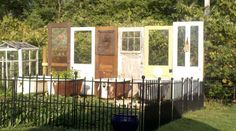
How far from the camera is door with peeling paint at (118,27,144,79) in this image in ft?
56.1

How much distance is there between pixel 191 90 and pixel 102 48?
5.82m

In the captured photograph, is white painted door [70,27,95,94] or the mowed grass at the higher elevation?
white painted door [70,27,95,94]

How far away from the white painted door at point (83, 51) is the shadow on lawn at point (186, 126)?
7.56 m

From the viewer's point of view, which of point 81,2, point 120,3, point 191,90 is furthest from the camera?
point 81,2

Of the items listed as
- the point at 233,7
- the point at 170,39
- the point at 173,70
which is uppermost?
the point at 233,7

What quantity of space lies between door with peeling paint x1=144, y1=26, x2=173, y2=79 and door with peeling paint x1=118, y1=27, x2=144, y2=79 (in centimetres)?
28

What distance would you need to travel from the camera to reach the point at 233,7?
14.9 m

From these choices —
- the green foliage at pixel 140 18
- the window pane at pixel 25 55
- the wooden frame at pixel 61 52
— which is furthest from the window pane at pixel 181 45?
the window pane at pixel 25 55

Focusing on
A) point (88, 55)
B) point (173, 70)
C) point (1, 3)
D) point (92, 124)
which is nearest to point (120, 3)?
point (1, 3)

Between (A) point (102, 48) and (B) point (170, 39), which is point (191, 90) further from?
(A) point (102, 48)

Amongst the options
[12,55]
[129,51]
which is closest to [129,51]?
[129,51]

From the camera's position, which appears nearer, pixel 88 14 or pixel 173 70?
pixel 173 70

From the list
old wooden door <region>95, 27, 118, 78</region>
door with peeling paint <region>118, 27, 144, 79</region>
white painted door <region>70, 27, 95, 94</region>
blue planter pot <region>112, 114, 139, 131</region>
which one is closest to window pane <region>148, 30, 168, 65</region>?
door with peeling paint <region>118, 27, 144, 79</region>

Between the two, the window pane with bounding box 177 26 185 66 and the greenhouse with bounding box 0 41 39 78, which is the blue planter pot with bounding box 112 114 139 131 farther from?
the greenhouse with bounding box 0 41 39 78
